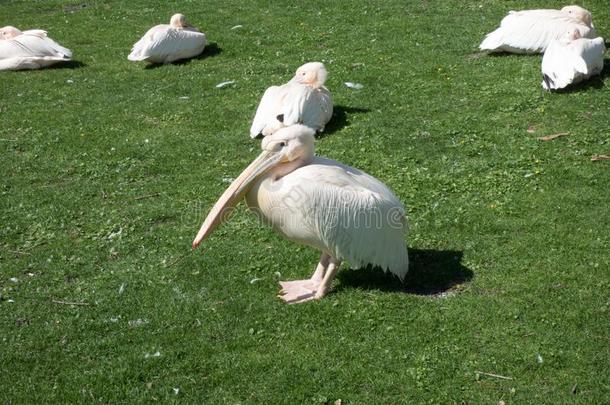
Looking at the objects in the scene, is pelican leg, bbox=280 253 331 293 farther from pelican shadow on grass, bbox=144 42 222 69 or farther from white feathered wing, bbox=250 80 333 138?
pelican shadow on grass, bbox=144 42 222 69

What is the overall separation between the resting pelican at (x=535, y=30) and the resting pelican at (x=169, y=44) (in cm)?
389

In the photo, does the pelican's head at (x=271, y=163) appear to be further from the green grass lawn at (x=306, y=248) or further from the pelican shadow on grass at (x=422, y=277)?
the pelican shadow on grass at (x=422, y=277)

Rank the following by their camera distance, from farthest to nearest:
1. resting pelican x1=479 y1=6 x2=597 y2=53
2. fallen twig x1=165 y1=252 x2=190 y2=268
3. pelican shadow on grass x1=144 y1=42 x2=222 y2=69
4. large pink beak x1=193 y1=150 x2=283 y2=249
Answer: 1. pelican shadow on grass x1=144 y1=42 x2=222 y2=69
2. resting pelican x1=479 y1=6 x2=597 y2=53
3. fallen twig x1=165 y1=252 x2=190 y2=268
4. large pink beak x1=193 y1=150 x2=283 y2=249

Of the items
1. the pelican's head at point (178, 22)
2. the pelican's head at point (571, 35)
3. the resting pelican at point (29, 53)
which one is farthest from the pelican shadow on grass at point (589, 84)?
the resting pelican at point (29, 53)

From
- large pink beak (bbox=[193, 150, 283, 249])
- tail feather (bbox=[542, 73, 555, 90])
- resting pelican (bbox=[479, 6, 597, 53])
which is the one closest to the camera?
large pink beak (bbox=[193, 150, 283, 249])

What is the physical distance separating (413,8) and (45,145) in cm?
639

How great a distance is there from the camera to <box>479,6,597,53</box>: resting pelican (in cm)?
948

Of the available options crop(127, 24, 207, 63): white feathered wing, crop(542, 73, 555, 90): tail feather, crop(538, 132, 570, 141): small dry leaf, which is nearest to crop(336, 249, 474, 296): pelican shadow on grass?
crop(538, 132, 570, 141): small dry leaf

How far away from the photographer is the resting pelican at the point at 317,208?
5023 millimetres

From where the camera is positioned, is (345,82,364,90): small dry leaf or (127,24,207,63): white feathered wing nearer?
(345,82,364,90): small dry leaf

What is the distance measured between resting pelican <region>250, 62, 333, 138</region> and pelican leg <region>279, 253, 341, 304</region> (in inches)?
101

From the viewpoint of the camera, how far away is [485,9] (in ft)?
38.7

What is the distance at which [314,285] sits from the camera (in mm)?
5363

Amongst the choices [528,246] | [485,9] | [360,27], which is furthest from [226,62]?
[528,246]
